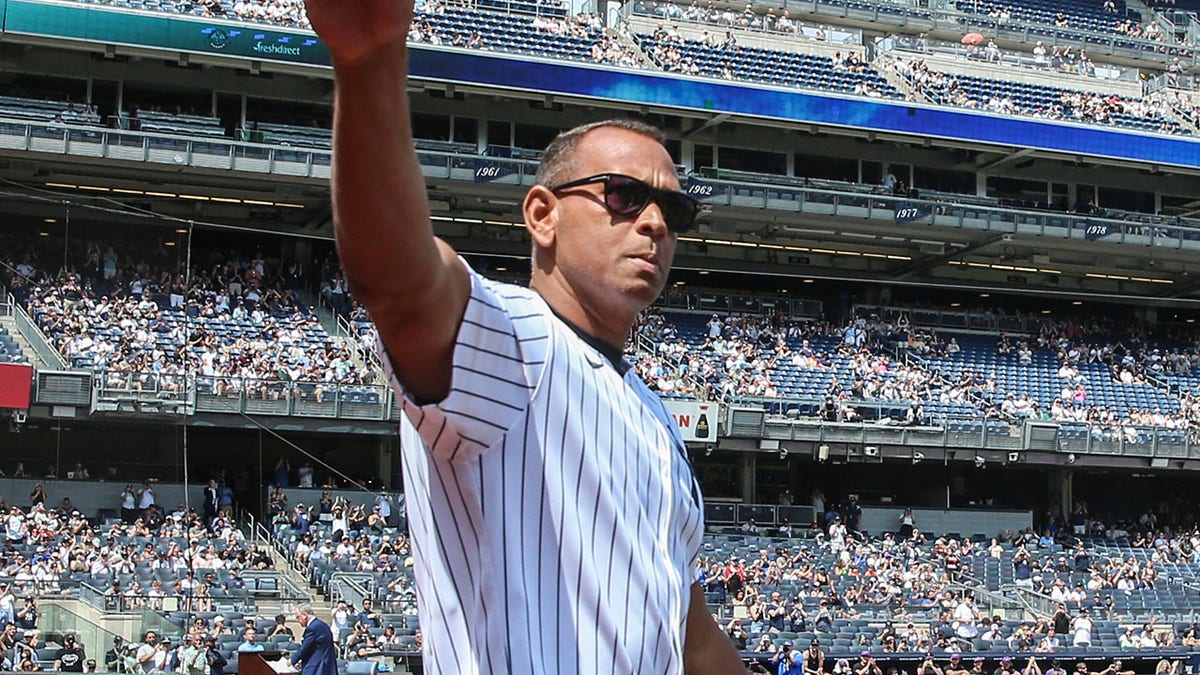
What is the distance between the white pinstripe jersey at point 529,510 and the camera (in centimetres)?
200

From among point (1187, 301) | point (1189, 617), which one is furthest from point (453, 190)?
point (1187, 301)

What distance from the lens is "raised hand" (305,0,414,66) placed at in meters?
1.61

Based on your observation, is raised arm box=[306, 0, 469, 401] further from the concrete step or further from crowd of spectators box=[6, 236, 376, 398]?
the concrete step

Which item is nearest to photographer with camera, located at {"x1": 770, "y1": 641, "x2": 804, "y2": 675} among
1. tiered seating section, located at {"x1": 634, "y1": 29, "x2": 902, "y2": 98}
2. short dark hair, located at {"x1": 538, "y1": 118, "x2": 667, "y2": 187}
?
short dark hair, located at {"x1": 538, "y1": 118, "x2": 667, "y2": 187}

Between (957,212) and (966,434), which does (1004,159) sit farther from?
(966,434)

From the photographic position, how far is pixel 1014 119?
38531mm

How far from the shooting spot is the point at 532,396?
208 cm

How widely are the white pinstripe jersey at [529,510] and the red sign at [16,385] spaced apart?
529cm

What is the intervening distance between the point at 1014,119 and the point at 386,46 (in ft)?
127

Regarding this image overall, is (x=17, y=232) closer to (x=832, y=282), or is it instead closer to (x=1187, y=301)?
(x=832, y=282)

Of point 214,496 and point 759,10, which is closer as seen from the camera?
point 214,496

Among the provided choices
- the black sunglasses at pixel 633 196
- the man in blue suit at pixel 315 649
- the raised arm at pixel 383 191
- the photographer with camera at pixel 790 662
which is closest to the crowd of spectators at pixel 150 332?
the man in blue suit at pixel 315 649

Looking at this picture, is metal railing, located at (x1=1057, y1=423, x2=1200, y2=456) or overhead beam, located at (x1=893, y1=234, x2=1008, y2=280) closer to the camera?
metal railing, located at (x1=1057, y1=423, x2=1200, y2=456)

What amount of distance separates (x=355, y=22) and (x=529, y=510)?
759mm
